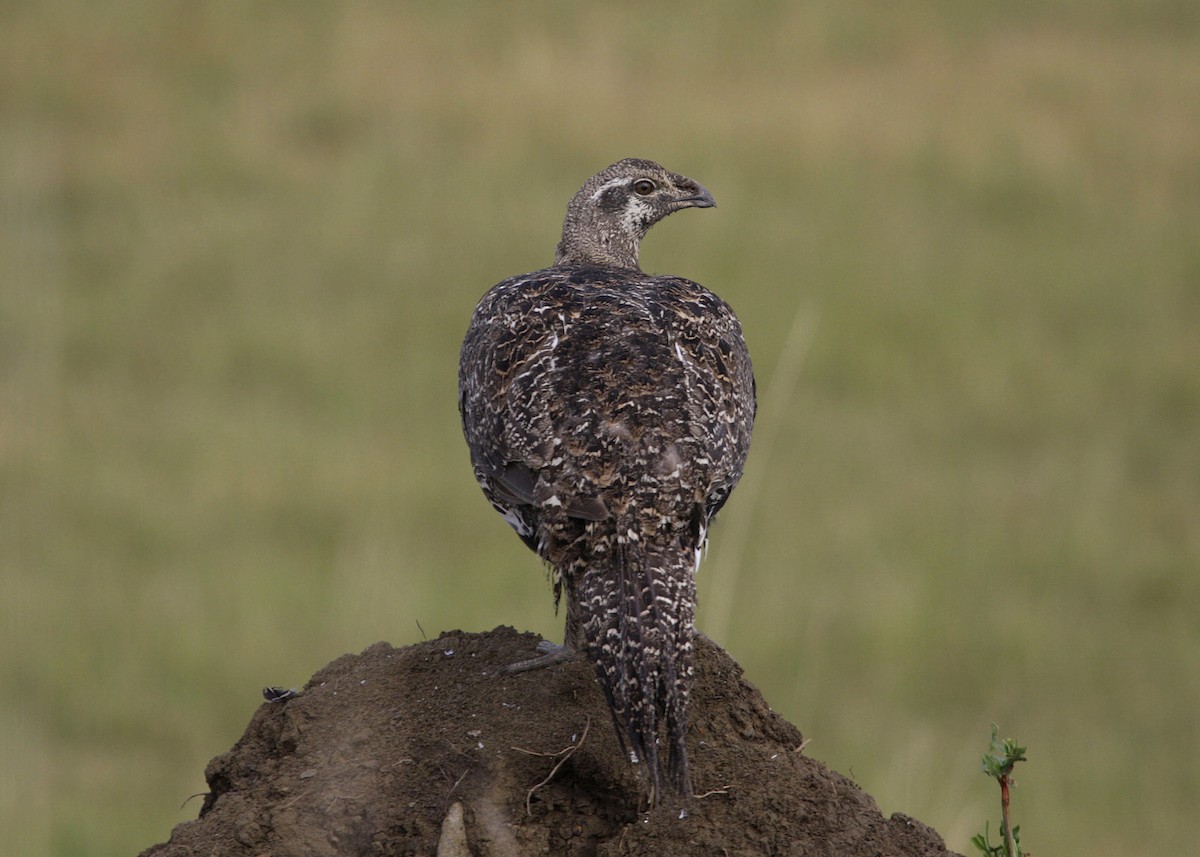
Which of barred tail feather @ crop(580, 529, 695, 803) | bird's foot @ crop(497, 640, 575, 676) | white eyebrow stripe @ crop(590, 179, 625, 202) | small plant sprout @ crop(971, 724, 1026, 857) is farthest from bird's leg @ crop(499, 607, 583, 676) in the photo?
white eyebrow stripe @ crop(590, 179, 625, 202)

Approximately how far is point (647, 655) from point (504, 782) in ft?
1.90

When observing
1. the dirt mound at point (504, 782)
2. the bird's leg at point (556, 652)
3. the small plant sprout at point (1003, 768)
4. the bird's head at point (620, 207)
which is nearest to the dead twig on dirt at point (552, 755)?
the dirt mound at point (504, 782)

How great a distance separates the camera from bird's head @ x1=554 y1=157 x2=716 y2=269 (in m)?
8.18

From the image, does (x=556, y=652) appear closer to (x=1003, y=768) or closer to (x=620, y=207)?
(x=1003, y=768)

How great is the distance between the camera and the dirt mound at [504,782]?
4.75 meters

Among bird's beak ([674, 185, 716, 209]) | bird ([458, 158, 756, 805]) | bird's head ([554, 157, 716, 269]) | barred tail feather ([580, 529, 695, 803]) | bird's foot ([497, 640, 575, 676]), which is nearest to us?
barred tail feather ([580, 529, 695, 803])

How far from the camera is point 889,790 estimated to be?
11984mm

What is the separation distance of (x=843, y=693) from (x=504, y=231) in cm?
967

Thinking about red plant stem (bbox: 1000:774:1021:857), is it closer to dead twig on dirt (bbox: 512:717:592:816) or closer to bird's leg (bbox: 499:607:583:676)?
dead twig on dirt (bbox: 512:717:592:816)

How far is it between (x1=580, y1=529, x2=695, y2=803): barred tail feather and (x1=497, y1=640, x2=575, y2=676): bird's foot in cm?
51

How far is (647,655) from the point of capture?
481 cm

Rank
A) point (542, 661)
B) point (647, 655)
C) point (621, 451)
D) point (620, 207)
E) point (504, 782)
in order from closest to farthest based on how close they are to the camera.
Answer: point (647, 655) → point (504, 782) → point (621, 451) → point (542, 661) → point (620, 207)

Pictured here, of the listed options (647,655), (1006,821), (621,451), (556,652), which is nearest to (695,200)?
(621,451)

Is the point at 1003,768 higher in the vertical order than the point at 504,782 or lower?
higher
